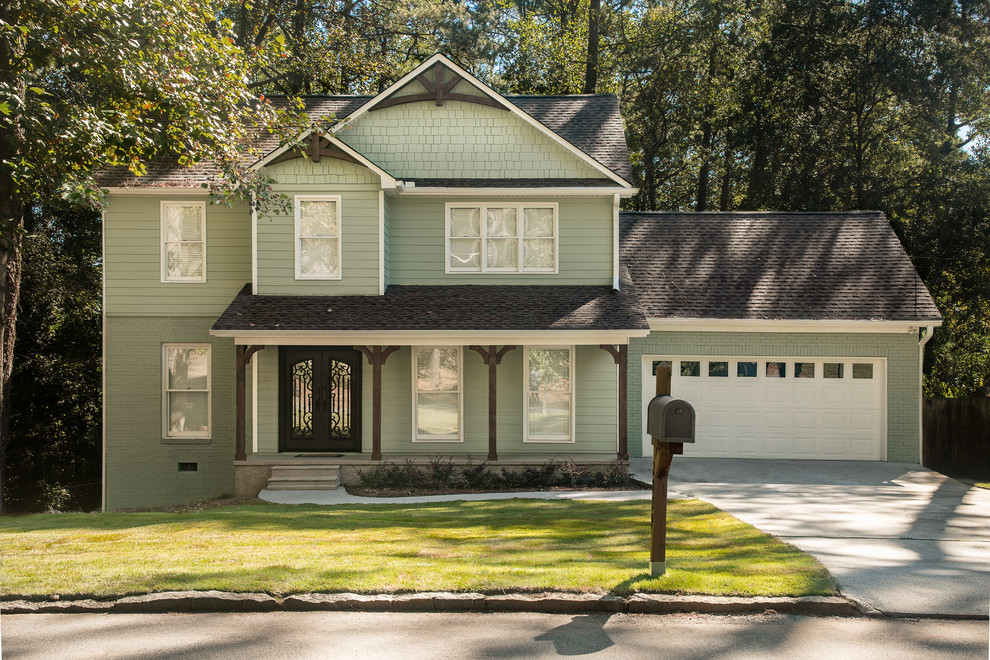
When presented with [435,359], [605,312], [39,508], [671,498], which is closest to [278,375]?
[435,359]

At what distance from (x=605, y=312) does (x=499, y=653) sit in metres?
10.8

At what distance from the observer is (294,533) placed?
10.1 metres

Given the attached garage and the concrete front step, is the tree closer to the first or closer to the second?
the concrete front step

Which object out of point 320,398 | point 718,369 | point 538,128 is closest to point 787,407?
point 718,369

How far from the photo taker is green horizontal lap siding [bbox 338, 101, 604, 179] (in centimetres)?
1748

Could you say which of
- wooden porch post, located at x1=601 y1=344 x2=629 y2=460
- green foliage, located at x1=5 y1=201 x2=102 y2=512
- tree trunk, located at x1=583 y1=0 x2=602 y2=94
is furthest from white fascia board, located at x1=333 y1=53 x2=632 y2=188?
tree trunk, located at x1=583 y1=0 x2=602 y2=94

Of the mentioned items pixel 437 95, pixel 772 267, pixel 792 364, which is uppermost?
pixel 437 95

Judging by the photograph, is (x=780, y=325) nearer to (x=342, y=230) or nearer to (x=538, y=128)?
(x=538, y=128)

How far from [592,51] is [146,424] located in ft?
65.6

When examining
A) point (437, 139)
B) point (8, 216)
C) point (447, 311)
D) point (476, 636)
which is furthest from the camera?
point (437, 139)

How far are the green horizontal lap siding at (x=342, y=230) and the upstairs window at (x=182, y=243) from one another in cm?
171

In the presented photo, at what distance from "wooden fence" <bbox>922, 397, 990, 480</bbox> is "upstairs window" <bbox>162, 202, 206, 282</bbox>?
1644cm

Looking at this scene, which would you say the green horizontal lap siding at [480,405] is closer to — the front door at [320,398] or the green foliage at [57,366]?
the front door at [320,398]

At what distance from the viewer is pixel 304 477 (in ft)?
50.4
